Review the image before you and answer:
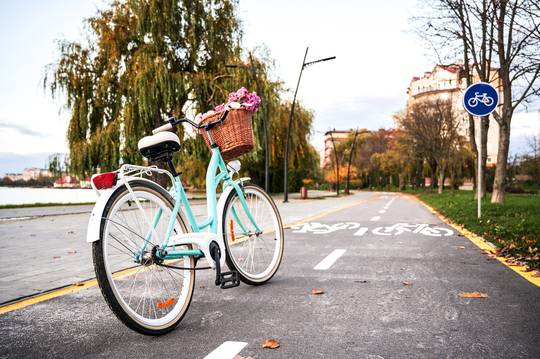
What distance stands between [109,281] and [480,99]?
1035 centimetres

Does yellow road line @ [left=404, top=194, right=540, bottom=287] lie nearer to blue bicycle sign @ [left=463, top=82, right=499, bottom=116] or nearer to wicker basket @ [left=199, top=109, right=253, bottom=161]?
blue bicycle sign @ [left=463, top=82, right=499, bottom=116]

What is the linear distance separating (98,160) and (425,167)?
142ft

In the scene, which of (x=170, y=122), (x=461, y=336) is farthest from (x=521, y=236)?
(x=170, y=122)

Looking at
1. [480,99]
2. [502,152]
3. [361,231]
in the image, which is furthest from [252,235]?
[502,152]

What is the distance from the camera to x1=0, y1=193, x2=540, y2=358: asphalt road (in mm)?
2643

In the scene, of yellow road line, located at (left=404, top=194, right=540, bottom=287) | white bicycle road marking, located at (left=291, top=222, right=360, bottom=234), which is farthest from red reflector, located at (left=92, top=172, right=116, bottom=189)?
white bicycle road marking, located at (left=291, top=222, right=360, bottom=234)

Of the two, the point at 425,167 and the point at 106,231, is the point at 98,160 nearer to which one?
the point at 106,231

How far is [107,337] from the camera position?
2873 mm

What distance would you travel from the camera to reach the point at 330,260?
5.68 meters

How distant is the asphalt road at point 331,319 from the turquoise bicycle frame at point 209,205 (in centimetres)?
53

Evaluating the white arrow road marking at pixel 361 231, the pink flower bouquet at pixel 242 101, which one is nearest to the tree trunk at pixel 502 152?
the white arrow road marking at pixel 361 231

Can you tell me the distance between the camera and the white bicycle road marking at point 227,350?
2520 mm

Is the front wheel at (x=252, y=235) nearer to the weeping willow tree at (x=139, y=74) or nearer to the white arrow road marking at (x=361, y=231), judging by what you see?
the white arrow road marking at (x=361, y=231)

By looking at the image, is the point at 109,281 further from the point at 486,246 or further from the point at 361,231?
→ the point at 361,231
